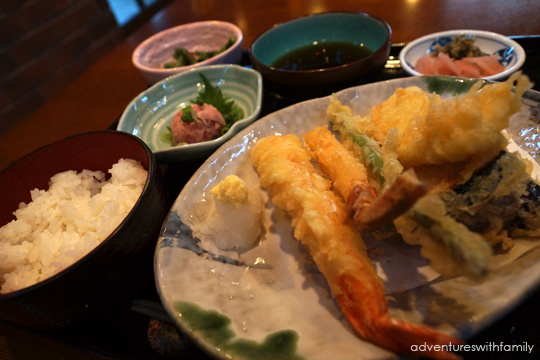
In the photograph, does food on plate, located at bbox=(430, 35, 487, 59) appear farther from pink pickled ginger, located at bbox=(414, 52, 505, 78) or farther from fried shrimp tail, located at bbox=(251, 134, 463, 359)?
fried shrimp tail, located at bbox=(251, 134, 463, 359)

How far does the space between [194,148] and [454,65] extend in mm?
1736

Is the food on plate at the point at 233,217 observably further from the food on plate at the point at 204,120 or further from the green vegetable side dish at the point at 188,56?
the green vegetable side dish at the point at 188,56

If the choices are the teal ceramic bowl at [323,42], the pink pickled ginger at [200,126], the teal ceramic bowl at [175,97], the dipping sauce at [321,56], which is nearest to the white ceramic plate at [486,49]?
the teal ceramic bowl at [323,42]

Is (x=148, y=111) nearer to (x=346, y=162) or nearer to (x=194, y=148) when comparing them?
(x=194, y=148)

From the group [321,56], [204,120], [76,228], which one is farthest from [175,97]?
[76,228]

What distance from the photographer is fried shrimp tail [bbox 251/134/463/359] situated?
2.83 feet

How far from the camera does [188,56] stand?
3146mm

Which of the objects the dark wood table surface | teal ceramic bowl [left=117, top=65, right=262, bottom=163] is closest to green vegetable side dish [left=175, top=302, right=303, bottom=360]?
the dark wood table surface

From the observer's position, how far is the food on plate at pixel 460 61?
203 cm

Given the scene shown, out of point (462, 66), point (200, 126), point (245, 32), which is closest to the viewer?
point (462, 66)

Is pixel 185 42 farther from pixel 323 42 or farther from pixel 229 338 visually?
pixel 229 338

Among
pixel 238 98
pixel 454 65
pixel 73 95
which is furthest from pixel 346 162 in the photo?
pixel 73 95

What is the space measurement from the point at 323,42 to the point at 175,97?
137 centimetres

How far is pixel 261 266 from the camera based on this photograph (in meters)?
1.37
